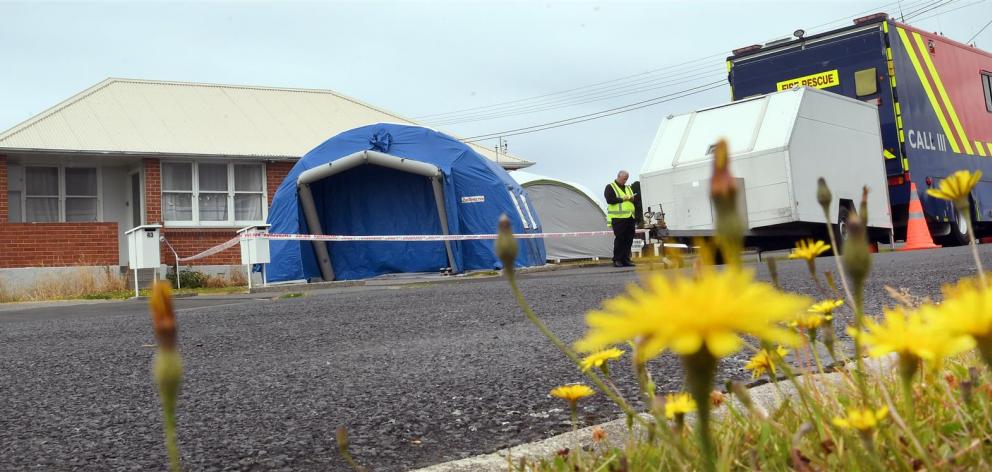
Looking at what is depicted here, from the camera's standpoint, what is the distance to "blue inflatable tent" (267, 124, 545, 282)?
1612 centimetres

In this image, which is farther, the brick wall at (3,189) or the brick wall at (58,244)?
the brick wall at (3,189)

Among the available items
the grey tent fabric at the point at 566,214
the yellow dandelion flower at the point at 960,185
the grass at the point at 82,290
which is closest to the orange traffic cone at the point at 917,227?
the grey tent fabric at the point at 566,214

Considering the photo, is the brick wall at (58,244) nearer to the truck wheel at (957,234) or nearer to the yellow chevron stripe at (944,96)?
→ the yellow chevron stripe at (944,96)

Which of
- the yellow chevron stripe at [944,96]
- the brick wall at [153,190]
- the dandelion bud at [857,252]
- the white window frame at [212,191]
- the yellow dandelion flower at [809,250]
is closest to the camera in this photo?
the dandelion bud at [857,252]

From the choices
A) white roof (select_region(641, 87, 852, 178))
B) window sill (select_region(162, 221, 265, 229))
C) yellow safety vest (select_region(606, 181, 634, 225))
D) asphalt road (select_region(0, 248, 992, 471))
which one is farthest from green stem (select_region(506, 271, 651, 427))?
window sill (select_region(162, 221, 265, 229))

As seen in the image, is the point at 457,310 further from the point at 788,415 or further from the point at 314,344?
the point at 788,415

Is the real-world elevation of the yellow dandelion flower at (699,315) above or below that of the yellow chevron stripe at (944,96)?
below

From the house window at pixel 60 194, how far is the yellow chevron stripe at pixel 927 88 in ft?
57.2

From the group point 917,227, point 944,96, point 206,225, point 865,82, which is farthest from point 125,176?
point 944,96

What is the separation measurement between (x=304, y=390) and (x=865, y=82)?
44.4 ft

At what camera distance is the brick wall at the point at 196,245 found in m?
19.8

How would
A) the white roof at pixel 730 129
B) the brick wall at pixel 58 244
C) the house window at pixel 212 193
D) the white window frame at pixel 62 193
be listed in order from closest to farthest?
1. the white roof at pixel 730 129
2. the brick wall at pixel 58 244
3. the white window frame at pixel 62 193
4. the house window at pixel 212 193

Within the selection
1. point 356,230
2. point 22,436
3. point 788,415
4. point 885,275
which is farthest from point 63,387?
point 356,230

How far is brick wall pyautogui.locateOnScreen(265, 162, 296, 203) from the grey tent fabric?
607cm
